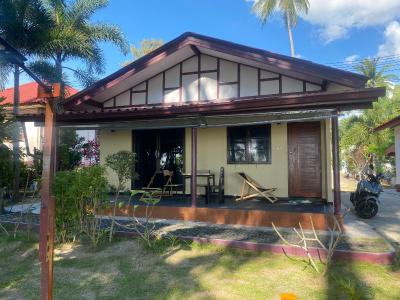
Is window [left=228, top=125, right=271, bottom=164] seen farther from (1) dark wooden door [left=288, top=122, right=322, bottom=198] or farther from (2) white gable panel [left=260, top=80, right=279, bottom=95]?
(2) white gable panel [left=260, top=80, right=279, bottom=95]

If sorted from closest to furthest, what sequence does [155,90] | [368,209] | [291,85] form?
[368,209] → [291,85] → [155,90]

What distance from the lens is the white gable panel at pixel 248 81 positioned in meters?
8.78

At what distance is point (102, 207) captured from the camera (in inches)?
230

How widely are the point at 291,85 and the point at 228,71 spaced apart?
5.70 feet

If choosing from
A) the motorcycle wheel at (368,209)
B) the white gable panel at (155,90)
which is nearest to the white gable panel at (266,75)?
the white gable panel at (155,90)

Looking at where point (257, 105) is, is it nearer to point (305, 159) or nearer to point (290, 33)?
point (305, 159)

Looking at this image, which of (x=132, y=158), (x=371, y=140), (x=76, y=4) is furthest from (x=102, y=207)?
(x=371, y=140)

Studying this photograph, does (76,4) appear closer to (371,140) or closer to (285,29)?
(285,29)

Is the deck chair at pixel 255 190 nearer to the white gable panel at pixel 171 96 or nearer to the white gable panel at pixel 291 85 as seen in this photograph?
the white gable panel at pixel 291 85

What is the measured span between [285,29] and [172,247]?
965 inches

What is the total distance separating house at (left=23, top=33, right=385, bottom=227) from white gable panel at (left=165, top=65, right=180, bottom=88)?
0.10 ft

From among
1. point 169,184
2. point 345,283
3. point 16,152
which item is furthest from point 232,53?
point 345,283

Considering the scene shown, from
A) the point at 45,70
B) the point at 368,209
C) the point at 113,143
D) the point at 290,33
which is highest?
the point at 290,33

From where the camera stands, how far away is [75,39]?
47.0 ft
